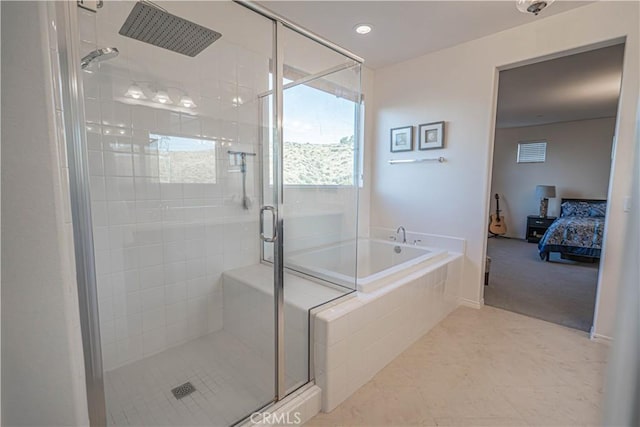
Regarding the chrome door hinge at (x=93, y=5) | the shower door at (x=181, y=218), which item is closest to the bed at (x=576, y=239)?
the shower door at (x=181, y=218)

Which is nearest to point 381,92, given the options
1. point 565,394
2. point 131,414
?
point 565,394

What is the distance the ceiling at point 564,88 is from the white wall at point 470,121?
2.89 feet

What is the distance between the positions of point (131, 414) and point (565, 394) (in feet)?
7.85

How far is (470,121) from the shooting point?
9.16 feet

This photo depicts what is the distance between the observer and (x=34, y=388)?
2.21ft

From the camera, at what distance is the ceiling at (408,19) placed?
2205 mm

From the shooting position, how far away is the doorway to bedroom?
10.2 ft

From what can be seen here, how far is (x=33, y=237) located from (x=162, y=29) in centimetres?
161

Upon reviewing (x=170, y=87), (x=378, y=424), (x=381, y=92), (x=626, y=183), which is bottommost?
(x=378, y=424)

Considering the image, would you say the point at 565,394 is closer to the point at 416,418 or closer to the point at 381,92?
the point at 416,418

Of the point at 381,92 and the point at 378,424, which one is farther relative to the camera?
the point at 381,92

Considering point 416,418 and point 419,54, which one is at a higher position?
point 419,54

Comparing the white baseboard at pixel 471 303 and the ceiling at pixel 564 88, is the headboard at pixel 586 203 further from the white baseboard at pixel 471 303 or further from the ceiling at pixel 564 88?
the white baseboard at pixel 471 303

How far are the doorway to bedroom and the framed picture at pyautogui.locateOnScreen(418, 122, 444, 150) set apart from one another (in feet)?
4.00
